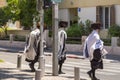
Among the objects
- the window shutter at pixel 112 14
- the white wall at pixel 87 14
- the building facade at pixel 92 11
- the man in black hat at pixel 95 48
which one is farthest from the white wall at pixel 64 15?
the man in black hat at pixel 95 48

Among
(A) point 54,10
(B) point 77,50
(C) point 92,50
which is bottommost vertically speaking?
(B) point 77,50

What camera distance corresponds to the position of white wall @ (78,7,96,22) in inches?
1347

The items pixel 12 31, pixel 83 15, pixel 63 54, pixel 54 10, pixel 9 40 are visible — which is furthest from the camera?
pixel 12 31

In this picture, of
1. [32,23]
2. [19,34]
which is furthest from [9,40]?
[32,23]

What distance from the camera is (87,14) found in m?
34.8

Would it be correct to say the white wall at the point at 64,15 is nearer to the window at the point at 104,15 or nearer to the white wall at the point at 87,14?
the white wall at the point at 87,14

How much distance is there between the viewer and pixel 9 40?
40.9 metres

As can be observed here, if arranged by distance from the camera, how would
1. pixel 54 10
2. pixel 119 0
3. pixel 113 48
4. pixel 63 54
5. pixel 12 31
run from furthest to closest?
pixel 12 31 < pixel 119 0 < pixel 113 48 < pixel 63 54 < pixel 54 10

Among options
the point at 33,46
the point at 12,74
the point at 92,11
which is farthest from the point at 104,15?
the point at 12,74

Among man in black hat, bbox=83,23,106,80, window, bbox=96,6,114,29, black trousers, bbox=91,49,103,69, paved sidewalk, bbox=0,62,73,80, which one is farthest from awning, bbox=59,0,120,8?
black trousers, bbox=91,49,103,69

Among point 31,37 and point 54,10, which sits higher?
point 54,10

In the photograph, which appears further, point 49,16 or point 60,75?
point 49,16

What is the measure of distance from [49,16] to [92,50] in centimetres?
2338

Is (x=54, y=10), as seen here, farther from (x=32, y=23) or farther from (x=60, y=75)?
(x=32, y=23)
